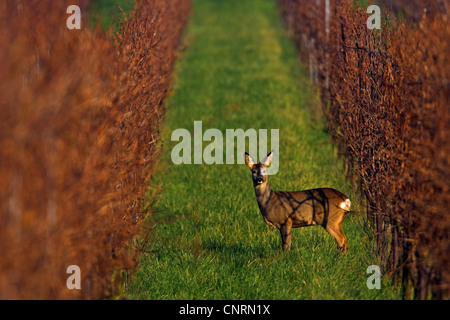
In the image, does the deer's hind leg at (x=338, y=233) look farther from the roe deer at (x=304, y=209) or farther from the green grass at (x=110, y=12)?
the green grass at (x=110, y=12)

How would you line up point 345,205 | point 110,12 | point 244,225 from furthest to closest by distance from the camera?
point 110,12 → point 244,225 → point 345,205

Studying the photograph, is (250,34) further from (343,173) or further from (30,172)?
(30,172)

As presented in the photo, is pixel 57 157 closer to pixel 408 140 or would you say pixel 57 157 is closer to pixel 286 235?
pixel 408 140

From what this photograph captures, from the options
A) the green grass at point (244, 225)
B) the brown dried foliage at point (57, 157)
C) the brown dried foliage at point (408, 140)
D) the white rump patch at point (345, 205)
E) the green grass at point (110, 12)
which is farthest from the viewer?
the white rump patch at point (345, 205)

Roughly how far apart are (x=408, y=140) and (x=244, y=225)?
275 cm

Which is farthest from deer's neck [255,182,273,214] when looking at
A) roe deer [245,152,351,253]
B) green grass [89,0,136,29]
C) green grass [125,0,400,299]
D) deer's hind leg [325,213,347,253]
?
green grass [89,0,136,29]

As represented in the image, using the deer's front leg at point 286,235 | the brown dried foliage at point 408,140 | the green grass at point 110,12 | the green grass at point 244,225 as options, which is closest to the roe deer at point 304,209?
the deer's front leg at point 286,235

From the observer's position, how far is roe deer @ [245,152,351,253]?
241 inches

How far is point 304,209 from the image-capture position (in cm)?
617

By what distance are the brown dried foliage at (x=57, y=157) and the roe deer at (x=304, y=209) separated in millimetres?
Answer: 1857

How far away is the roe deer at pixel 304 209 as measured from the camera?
6109 mm

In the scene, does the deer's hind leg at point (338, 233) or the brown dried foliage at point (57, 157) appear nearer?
the brown dried foliage at point (57, 157)

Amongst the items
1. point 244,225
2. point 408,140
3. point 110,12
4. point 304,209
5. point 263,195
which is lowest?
point 244,225

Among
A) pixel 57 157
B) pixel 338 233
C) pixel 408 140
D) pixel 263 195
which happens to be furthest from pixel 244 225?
pixel 57 157
